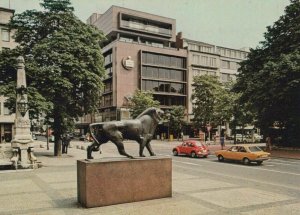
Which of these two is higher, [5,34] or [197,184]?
[5,34]

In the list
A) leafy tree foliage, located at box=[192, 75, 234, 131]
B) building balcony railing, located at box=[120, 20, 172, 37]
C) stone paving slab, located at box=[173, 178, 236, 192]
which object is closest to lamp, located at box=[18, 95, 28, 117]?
stone paving slab, located at box=[173, 178, 236, 192]

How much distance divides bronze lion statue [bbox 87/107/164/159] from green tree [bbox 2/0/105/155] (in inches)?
601

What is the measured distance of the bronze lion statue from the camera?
439 inches

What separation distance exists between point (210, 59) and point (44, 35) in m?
63.0

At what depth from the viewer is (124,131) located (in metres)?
11.4

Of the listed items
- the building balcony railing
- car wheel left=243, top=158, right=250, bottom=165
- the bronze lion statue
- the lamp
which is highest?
the building balcony railing

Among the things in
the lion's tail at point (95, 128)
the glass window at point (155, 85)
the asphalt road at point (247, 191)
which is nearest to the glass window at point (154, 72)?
the glass window at point (155, 85)

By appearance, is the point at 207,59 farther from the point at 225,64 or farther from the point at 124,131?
the point at 124,131

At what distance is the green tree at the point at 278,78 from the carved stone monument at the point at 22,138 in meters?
21.2

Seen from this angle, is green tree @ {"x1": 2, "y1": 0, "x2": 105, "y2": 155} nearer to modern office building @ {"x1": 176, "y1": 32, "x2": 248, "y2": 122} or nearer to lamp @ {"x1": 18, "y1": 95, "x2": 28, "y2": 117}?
lamp @ {"x1": 18, "y1": 95, "x2": 28, "y2": 117}

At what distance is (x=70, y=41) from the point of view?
27.5 meters

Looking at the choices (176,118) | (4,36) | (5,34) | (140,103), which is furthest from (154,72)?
(4,36)

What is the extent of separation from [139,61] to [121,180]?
6429 centimetres

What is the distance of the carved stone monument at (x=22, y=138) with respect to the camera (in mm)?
20266
